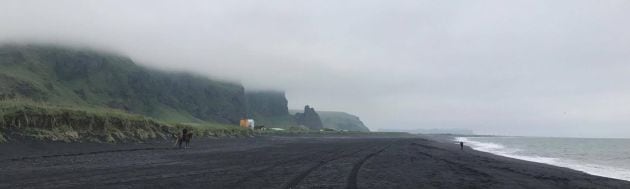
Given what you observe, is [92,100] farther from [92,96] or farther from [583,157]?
[583,157]

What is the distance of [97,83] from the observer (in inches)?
5650

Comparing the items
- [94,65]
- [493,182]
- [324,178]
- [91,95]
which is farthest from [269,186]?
[94,65]

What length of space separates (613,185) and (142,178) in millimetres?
22604

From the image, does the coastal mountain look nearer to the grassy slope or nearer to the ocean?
the grassy slope

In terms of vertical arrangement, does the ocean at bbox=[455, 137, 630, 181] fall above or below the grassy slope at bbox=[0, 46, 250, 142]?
below

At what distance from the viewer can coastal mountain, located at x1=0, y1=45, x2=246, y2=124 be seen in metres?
113

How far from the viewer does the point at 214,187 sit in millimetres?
17359

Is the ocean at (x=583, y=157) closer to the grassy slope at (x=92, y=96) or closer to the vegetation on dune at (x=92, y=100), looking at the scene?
the vegetation on dune at (x=92, y=100)

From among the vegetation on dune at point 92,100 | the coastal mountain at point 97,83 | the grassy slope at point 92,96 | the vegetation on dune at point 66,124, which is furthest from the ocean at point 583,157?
the coastal mountain at point 97,83

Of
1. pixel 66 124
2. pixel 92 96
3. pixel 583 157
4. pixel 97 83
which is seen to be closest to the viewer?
pixel 66 124

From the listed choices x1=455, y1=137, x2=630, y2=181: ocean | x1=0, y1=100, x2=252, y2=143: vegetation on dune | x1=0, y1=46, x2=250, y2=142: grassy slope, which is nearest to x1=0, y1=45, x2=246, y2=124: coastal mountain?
x1=0, y1=46, x2=250, y2=142: grassy slope

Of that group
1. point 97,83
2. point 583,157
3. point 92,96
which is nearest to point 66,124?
point 583,157

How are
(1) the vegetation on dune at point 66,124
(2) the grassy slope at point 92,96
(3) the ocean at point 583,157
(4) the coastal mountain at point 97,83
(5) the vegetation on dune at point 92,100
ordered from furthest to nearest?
(4) the coastal mountain at point 97,83
(3) the ocean at point 583,157
(2) the grassy slope at point 92,96
(5) the vegetation on dune at point 92,100
(1) the vegetation on dune at point 66,124

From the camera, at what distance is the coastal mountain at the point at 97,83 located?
372 ft
